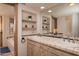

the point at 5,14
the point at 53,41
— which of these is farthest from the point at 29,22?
the point at 53,41

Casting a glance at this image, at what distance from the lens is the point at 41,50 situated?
1700 millimetres

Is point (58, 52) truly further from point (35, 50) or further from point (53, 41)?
point (35, 50)

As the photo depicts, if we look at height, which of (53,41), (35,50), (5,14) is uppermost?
(5,14)

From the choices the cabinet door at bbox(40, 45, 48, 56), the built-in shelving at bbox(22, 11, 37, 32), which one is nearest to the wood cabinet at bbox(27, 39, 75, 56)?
the cabinet door at bbox(40, 45, 48, 56)

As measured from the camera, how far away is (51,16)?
5.59 feet

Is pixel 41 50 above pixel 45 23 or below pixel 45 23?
below

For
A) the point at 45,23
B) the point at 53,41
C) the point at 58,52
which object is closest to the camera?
the point at 58,52

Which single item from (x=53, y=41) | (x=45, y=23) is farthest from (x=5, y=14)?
(x=53, y=41)

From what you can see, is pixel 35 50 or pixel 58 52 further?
pixel 35 50

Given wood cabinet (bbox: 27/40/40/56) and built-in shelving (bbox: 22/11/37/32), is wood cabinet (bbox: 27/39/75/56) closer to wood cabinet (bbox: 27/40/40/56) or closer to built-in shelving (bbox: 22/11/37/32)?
wood cabinet (bbox: 27/40/40/56)

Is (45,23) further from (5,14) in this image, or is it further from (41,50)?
(5,14)

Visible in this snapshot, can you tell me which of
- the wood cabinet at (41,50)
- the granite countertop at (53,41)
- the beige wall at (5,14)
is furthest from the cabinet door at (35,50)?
the beige wall at (5,14)

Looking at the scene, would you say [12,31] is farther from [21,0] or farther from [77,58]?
[77,58]

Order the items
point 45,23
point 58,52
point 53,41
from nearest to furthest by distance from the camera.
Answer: point 58,52 → point 53,41 → point 45,23
